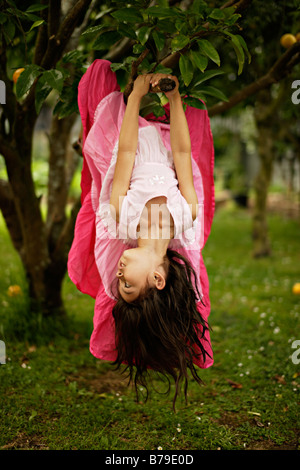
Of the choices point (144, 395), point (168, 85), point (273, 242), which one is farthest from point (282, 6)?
point (273, 242)

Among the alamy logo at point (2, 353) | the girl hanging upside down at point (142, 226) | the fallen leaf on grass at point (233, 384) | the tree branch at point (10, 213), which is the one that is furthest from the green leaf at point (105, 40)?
the fallen leaf on grass at point (233, 384)

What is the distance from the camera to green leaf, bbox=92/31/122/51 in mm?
1861

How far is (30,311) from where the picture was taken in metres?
3.23

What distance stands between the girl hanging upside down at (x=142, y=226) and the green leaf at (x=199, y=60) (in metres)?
0.19

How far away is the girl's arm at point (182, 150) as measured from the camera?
1972mm

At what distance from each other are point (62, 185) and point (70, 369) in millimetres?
1429

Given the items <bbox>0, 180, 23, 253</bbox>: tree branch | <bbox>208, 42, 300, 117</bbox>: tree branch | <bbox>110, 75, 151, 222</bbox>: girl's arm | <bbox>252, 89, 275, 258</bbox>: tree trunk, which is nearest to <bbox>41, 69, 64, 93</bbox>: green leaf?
<bbox>110, 75, 151, 222</bbox>: girl's arm

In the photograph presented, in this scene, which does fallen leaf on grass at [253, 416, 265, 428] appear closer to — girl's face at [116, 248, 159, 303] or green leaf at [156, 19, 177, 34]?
girl's face at [116, 248, 159, 303]

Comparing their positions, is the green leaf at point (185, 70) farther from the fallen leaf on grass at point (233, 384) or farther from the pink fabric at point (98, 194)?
the fallen leaf on grass at point (233, 384)

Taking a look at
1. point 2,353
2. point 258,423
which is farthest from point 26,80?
point 258,423

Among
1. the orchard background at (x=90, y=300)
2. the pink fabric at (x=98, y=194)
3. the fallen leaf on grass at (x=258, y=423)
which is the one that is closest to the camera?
the orchard background at (x=90, y=300)

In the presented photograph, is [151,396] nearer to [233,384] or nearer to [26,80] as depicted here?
[233,384]

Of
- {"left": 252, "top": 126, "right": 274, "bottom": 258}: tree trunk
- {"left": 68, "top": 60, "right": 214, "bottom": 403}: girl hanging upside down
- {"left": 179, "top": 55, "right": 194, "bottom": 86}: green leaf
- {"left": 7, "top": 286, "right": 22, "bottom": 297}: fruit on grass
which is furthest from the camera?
{"left": 252, "top": 126, "right": 274, "bottom": 258}: tree trunk

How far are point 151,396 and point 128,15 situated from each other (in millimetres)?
2084
